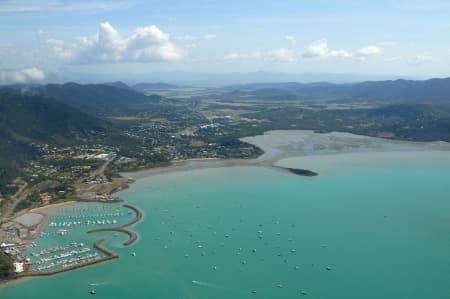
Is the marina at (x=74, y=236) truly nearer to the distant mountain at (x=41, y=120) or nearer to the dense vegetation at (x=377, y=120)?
the distant mountain at (x=41, y=120)

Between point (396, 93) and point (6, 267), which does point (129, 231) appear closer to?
point (6, 267)

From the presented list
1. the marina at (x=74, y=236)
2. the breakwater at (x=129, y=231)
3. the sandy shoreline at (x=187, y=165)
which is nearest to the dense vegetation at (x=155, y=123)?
the sandy shoreline at (x=187, y=165)

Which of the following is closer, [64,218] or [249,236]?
[249,236]

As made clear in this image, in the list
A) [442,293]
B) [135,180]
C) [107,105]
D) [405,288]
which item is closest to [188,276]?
[405,288]

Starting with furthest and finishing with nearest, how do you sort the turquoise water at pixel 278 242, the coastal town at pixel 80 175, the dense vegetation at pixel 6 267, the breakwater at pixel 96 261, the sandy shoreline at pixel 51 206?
the sandy shoreline at pixel 51 206
the coastal town at pixel 80 175
the breakwater at pixel 96 261
the dense vegetation at pixel 6 267
the turquoise water at pixel 278 242

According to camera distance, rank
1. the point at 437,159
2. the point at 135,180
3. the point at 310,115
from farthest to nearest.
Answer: the point at 310,115 → the point at 437,159 → the point at 135,180

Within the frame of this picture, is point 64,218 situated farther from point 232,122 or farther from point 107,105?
point 107,105

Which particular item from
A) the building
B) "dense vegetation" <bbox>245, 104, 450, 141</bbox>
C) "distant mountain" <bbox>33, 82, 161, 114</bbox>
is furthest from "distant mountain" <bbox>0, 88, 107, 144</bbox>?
the building
